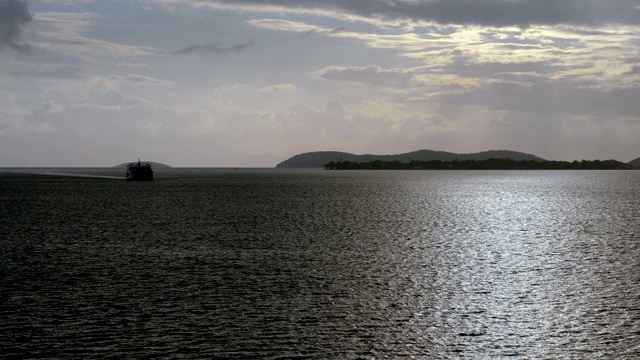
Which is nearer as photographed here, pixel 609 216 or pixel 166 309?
pixel 166 309

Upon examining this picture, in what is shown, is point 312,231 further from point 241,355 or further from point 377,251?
point 241,355

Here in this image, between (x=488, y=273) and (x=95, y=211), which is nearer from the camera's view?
(x=488, y=273)

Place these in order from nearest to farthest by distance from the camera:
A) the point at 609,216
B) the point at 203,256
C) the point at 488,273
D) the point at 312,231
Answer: the point at 488,273 → the point at 203,256 → the point at 312,231 → the point at 609,216

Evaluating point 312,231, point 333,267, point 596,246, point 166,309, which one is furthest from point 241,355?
point 312,231

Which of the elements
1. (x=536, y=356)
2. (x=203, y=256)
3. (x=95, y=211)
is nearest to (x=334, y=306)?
(x=536, y=356)

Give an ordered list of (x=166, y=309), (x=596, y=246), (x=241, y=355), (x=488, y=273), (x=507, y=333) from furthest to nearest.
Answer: (x=596, y=246)
(x=488, y=273)
(x=166, y=309)
(x=507, y=333)
(x=241, y=355)

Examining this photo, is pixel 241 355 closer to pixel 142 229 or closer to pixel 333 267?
pixel 333 267

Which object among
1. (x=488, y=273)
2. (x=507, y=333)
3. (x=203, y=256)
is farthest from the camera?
(x=203, y=256)

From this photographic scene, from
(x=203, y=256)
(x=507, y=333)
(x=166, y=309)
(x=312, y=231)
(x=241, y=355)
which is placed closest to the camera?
(x=241, y=355)

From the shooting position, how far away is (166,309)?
74.9 ft

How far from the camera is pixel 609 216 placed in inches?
2968

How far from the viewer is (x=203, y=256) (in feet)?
123

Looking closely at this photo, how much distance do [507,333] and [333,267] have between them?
14615 mm

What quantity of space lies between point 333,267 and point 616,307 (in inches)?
541
